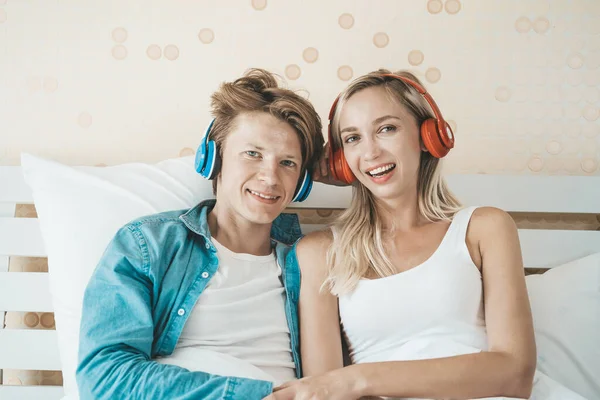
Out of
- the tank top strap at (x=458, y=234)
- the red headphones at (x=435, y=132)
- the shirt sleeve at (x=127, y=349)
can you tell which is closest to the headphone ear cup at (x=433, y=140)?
the red headphones at (x=435, y=132)

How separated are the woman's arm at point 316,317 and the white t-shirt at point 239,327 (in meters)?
0.05

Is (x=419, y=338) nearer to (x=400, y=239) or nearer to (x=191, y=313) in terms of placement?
(x=400, y=239)

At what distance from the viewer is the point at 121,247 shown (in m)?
1.27

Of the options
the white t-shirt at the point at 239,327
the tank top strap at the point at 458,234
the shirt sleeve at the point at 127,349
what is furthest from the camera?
the tank top strap at the point at 458,234

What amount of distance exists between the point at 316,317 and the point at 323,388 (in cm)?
23

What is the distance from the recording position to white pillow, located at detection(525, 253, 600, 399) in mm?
1418

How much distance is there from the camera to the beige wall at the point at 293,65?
1815mm

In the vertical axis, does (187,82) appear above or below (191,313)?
above

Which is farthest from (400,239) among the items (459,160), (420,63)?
(420,63)

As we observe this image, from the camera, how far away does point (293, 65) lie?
71.6 inches

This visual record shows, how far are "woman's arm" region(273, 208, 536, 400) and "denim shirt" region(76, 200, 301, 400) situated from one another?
157 millimetres

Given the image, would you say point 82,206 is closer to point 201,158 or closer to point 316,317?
point 201,158

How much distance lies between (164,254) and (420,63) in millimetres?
1032

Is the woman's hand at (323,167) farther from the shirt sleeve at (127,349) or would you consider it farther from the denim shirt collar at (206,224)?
the shirt sleeve at (127,349)
